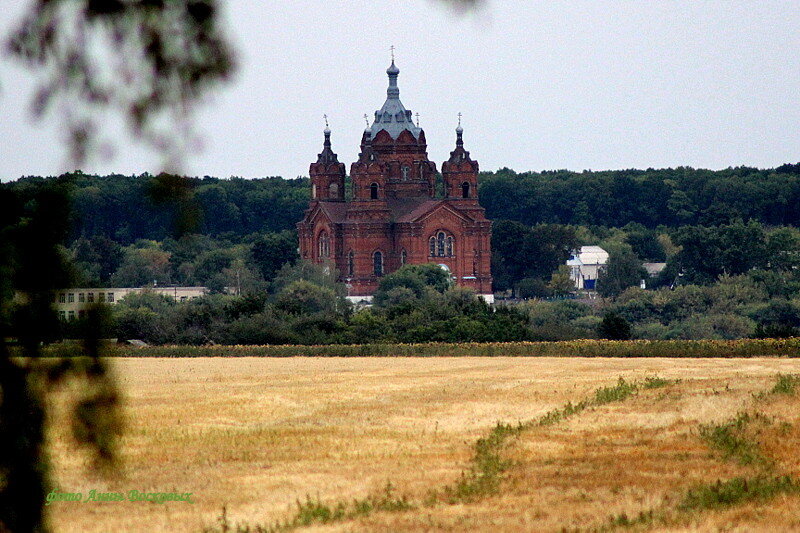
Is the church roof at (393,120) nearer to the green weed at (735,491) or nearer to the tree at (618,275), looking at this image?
the tree at (618,275)

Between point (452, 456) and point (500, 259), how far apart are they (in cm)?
10117

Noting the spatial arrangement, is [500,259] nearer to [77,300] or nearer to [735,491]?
[735,491]

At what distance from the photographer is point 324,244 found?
371 feet

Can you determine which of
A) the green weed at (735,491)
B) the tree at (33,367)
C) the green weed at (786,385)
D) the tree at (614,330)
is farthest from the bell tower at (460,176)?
the tree at (33,367)

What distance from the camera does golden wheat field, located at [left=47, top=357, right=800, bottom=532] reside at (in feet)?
60.4

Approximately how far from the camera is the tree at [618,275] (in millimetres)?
119250

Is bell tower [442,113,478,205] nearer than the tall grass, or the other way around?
the tall grass

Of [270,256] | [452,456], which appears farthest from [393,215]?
[452,456]

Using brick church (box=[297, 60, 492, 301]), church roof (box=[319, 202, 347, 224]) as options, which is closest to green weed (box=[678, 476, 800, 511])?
brick church (box=[297, 60, 492, 301])

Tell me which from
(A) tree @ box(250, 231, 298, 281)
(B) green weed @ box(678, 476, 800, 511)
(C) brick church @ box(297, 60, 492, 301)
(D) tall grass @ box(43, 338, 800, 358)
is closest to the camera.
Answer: (B) green weed @ box(678, 476, 800, 511)

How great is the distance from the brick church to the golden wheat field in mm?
65846

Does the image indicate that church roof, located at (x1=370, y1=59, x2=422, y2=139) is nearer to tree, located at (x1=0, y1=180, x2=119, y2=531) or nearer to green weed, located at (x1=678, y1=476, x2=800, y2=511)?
green weed, located at (x1=678, y1=476, x2=800, y2=511)

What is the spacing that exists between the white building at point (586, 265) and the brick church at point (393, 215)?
23187 millimetres

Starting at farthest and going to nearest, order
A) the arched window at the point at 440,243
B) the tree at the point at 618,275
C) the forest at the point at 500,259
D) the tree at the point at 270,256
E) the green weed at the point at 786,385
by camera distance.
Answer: the tree at the point at 618,275 < the tree at the point at 270,256 < the arched window at the point at 440,243 < the green weed at the point at 786,385 < the forest at the point at 500,259
